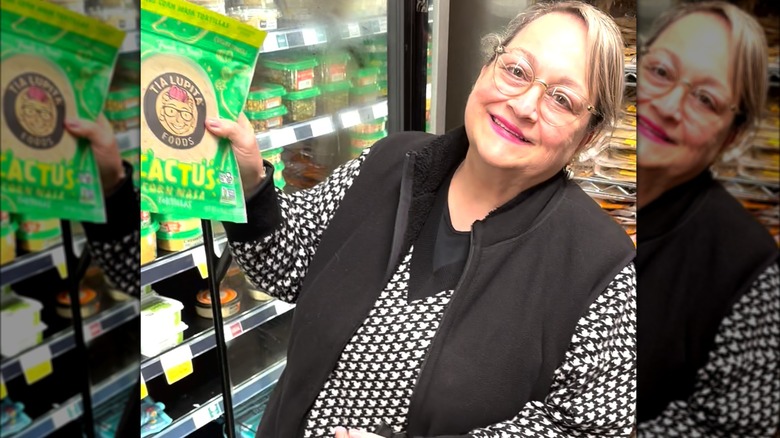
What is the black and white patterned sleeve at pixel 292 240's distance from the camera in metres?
1.19

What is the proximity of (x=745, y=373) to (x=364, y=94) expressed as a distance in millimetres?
1221

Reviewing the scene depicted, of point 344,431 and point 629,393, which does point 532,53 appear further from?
point 344,431

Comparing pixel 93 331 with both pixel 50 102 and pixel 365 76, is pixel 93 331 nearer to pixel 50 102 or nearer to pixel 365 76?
pixel 50 102

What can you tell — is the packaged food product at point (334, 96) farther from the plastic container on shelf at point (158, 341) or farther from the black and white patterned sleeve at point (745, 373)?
the black and white patterned sleeve at point (745, 373)

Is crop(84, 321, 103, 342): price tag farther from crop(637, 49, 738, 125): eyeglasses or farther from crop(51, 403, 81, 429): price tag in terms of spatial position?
crop(637, 49, 738, 125): eyeglasses

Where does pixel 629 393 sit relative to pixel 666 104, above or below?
below

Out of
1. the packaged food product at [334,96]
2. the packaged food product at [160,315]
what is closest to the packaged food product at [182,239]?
the packaged food product at [160,315]

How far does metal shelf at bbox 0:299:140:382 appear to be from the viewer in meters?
0.44

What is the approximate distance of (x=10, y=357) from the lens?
1.44 ft

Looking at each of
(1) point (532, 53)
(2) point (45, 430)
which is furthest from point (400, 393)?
(2) point (45, 430)

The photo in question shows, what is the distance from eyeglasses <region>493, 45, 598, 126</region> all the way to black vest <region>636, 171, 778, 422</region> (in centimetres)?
68

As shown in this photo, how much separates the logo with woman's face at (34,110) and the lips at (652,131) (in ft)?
1.16

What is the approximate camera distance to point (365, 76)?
151 centimetres

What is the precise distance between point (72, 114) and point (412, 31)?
888mm
